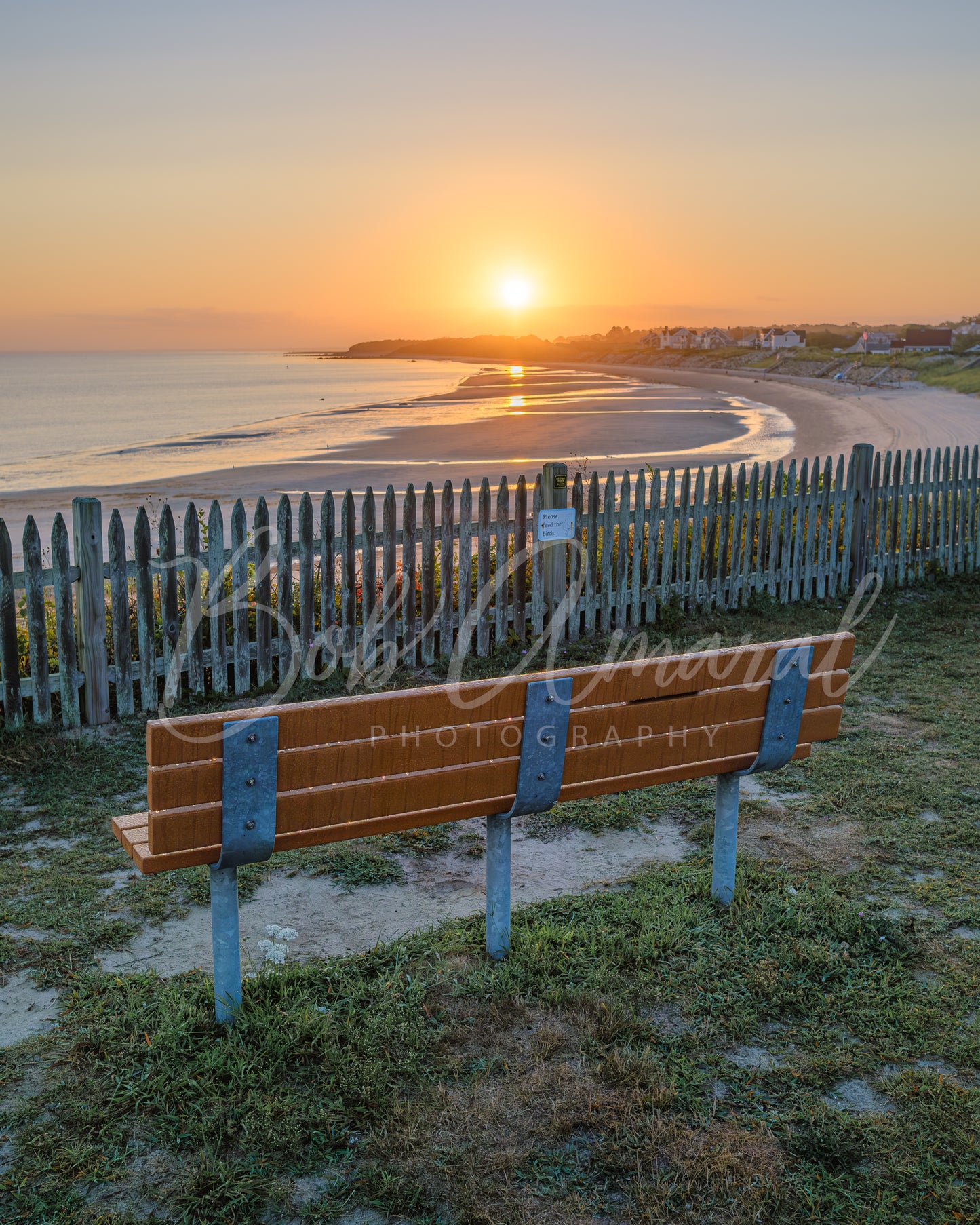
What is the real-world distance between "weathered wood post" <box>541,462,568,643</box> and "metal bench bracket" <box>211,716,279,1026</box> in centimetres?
581

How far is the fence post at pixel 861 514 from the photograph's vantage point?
11.0 metres

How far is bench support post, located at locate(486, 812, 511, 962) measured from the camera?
3.92 metres

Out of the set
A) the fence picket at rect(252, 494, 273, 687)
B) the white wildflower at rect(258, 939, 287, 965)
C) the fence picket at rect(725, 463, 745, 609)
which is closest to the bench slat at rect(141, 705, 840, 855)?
the white wildflower at rect(258, 939, 287, 965)

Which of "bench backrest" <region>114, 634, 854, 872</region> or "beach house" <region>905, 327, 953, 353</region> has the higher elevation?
"beach house" <region>905, 327, 953, 353</region>

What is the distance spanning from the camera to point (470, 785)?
12.3ft

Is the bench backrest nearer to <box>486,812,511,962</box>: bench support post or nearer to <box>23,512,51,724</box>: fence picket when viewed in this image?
<box>486,812,511,962</box>: bench support post

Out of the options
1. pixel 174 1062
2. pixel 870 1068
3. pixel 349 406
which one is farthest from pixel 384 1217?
pixel 349 406

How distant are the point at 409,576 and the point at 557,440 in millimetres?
26880

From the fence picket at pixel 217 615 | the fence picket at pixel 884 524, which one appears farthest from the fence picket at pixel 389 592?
the fence picket at pixel 884 524

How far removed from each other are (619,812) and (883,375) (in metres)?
94.1

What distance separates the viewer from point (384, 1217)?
270 cm

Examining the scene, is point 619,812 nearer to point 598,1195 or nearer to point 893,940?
point 893,940

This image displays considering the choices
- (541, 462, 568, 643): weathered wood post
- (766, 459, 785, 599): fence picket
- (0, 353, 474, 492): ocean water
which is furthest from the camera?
(0, 353, 474, 492): ocean water

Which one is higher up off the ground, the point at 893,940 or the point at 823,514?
the point at 823,514
